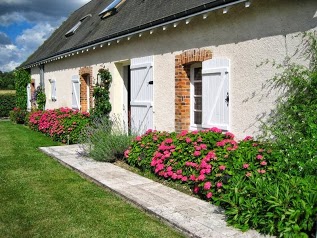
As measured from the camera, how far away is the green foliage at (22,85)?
69.0 ft

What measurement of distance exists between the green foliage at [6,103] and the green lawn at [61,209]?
19728 mm

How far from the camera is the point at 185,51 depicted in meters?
7.22

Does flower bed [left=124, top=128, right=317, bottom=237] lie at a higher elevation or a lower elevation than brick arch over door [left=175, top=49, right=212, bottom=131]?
lower

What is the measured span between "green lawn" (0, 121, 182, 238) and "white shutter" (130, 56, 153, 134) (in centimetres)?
225

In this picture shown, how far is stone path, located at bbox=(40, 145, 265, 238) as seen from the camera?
4020 millimetres

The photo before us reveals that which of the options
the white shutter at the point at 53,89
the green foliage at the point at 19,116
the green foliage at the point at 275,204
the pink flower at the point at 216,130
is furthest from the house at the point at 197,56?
the green foliage at the point at 19,116

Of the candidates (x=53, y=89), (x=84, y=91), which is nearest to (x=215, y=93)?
(x=84, y=91)

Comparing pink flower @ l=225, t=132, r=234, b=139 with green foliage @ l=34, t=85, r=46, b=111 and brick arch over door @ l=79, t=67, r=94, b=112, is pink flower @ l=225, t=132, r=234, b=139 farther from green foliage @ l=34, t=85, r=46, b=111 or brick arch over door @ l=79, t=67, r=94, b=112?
green foliage @ l=34, t=85, r=46, b=111

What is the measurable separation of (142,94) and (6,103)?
20.3 metres

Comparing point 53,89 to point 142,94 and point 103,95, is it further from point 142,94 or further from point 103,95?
point 142,94

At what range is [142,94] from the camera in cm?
887

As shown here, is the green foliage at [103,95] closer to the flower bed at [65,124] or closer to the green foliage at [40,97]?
the flower bed at [65,124]

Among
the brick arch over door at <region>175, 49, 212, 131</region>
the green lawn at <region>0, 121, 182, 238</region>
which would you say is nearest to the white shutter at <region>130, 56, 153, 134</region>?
the brick arch over door at <region>175, 49, 212, 131</region>

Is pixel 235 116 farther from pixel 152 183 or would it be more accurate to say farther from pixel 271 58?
pixel 152 183
